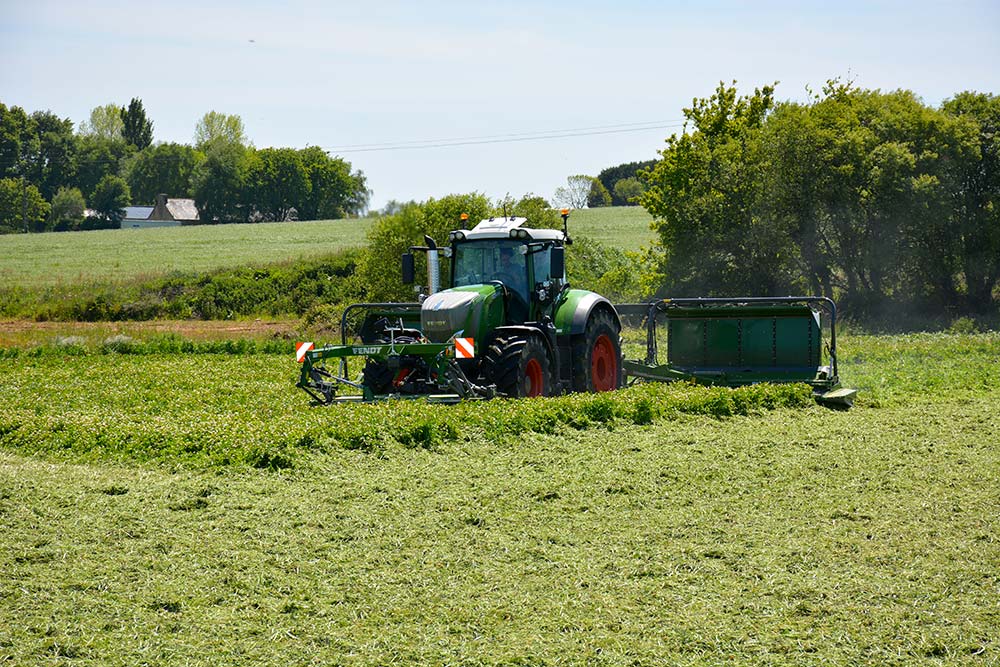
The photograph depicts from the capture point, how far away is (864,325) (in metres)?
27.8

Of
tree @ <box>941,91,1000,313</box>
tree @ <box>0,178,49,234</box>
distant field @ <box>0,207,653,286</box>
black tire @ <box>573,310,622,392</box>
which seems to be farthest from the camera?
tree @ <box>0,178,49,234</box>

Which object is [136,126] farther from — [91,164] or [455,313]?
[455,313]

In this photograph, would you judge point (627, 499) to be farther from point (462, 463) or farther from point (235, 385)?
point (235, 385)

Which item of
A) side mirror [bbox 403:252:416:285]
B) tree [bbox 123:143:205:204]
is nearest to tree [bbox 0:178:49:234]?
tree [bbox 123:143:205:204]

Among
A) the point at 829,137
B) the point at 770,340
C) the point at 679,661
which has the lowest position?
the point at 679,661

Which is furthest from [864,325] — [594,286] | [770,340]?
[770,340]

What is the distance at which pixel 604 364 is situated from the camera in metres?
14.8

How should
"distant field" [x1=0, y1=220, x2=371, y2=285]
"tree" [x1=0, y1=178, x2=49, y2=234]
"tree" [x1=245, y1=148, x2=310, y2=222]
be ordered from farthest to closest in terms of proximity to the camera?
"tree" [x1=245, y1=148, x2=310, y2=222]
"tree" [x1=0, y1=178, x2=49, y2=234]
"distant field" [x1=0, y1=220, x2=371, y2=285]

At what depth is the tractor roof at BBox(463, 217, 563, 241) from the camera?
1359cm

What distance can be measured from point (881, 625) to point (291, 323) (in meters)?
30.6

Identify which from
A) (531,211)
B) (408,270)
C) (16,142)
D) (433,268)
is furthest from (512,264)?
(16,142)

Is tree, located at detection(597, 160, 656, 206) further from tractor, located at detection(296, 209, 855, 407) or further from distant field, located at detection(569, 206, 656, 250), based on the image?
tractor, located at detection(296, 209, 855, 407)

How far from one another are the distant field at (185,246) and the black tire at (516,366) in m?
33.0

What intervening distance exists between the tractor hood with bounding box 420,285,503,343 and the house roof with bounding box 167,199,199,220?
245ft
